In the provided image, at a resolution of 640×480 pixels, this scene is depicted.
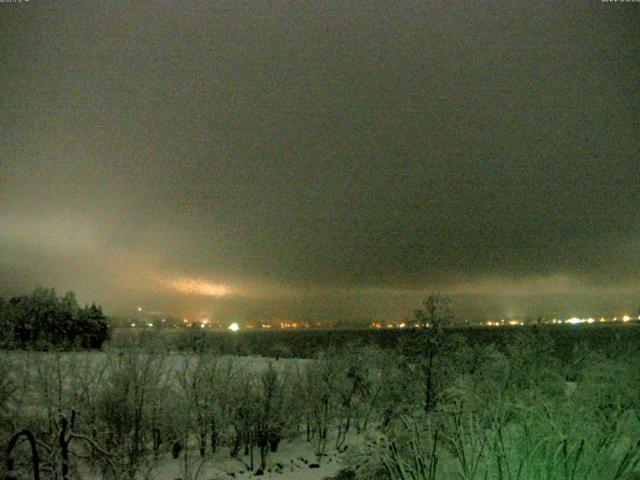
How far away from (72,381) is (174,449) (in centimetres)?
442

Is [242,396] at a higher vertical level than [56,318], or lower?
lower

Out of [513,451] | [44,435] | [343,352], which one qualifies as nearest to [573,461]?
[513,451]

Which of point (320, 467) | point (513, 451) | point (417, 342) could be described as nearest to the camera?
point (513, 451)

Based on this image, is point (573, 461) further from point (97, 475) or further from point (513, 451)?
point (97, 475)

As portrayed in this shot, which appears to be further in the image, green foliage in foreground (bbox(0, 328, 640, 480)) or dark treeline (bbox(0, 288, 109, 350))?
dark treeline (bbox(0, 288, 109, 350))

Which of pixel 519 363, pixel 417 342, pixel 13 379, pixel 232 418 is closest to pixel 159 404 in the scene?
pixel 232 418

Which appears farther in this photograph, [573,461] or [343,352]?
[343,352]

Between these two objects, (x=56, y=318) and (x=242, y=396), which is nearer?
(x=242, y=396)

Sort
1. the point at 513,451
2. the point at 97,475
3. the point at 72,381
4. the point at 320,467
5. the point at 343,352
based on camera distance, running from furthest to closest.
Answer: the point at 343,352
the point at 320,467
the point at 72,381
the point at 97,475
the point at 513,451

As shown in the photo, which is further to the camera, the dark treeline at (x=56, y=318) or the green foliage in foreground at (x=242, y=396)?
the dark treeline at (x=56, y=318)

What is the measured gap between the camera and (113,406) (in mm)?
17547

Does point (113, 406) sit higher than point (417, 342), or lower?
lower

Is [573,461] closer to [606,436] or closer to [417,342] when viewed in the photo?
[606,436]

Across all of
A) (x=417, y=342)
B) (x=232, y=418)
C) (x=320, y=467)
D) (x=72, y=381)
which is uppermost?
(x=417, y=342)
